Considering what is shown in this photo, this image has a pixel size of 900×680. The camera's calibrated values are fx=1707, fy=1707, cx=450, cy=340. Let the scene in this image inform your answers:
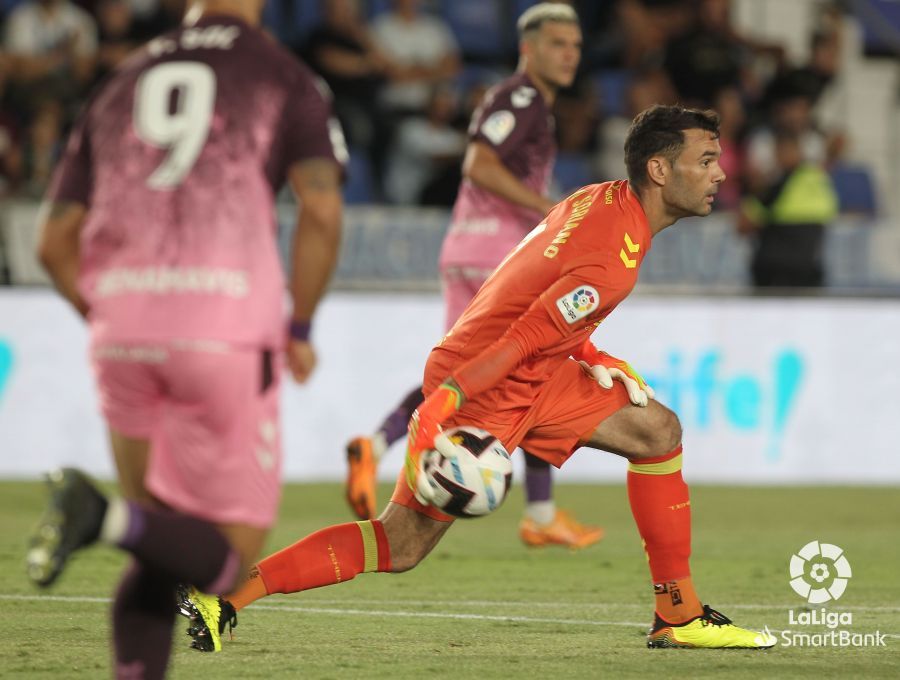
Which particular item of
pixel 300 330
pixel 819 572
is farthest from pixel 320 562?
pixel 819 572

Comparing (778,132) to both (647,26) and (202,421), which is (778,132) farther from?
(202,421)

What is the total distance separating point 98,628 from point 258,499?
211 cm

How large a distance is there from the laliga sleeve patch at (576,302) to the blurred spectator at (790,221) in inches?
268

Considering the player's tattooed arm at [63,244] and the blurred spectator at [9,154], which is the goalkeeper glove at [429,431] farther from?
the blurred spectator at [9,154]

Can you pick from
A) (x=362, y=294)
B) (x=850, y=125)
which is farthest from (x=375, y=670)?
(x=850, y=125)

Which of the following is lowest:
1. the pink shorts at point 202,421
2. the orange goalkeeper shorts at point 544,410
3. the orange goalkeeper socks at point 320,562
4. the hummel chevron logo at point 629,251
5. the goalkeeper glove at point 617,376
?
the orange goalkeeper socks at point 320,562

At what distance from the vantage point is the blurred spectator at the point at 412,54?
13859 millimetres

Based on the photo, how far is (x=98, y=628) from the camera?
5750 millimetres

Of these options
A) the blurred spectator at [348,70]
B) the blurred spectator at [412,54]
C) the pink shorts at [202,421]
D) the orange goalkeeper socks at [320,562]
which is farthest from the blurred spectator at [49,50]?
the pink shorts at [202,421]

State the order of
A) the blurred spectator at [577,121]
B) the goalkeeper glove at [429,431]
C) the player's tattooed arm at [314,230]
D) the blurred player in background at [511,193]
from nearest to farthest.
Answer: the player's tattooed arm at [314,230] → the goalkeeper glove at [429,431] → the blurred player in background at [511,193] → the blurred spectator at [577,121]

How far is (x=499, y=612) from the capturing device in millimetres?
6270

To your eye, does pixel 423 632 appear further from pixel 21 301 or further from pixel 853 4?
pixel 853 4

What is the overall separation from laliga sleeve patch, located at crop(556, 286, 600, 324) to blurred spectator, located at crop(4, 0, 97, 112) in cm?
825

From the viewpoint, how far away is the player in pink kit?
3.82 meters
